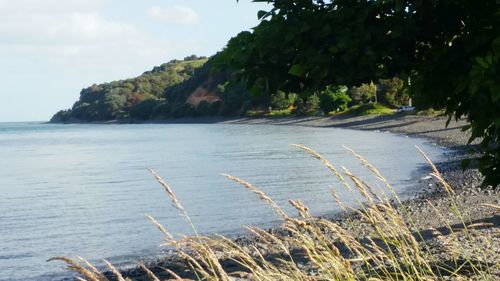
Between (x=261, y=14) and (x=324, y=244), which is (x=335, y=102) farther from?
(x=324, y=244)

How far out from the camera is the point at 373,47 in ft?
25.7

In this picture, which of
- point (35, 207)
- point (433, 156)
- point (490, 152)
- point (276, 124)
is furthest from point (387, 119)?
point (490, 152)

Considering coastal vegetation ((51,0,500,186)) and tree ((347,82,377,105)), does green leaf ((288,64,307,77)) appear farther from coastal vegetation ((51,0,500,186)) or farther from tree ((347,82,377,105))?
tree ((347,82,377,105))

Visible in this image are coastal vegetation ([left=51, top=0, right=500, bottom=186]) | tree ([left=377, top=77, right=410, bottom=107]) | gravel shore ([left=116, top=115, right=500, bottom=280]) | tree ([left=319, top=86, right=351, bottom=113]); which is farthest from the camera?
tree ([left=319, top=86, right=351, bottom=113])

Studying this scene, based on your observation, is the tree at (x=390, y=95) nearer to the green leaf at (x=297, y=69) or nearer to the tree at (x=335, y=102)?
the tree at (x=335, y=102)

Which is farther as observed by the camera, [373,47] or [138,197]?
[138,197]

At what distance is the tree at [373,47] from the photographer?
7695 mm

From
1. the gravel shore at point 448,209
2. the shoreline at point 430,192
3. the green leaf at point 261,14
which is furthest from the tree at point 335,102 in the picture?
the green leaf at point 261,14

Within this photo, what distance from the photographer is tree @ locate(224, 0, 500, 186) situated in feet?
25.2

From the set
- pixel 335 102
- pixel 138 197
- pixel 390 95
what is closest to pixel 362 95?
pixel 335 102

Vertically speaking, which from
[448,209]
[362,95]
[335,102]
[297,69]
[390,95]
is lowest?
[448,209]

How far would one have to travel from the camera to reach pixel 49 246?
22.5m

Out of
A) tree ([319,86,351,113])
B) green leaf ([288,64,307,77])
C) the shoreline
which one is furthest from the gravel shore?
tree ([319,86,351,113])

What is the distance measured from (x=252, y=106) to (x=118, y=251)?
457 ft
